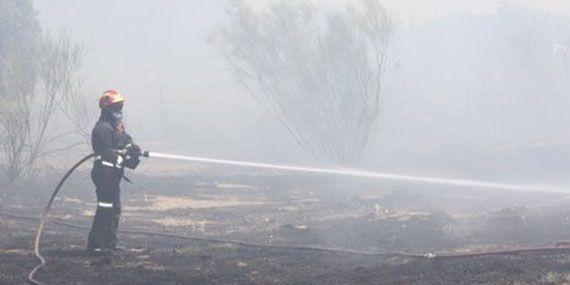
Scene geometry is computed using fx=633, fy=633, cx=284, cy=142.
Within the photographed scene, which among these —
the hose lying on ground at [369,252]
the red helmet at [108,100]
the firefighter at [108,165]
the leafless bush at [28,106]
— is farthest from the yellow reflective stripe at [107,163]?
the leafless bush at [28,106]

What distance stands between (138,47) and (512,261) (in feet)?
265

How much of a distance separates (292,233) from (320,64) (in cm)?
1463

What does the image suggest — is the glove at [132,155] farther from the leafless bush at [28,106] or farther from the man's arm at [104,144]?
the leafless bush at [28,106]

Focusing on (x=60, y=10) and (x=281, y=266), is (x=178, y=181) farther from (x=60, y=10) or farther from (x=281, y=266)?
(x=60, y=10)

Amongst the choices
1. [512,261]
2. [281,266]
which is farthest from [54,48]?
[512,261]

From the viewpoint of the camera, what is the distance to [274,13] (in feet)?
87.2

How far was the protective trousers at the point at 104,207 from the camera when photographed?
326 inches

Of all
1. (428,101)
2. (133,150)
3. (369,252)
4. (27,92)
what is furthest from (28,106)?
(428,101)

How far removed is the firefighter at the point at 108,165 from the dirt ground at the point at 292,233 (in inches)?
14.0

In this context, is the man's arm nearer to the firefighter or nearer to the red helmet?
the firefighter

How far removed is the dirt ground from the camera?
7.09m

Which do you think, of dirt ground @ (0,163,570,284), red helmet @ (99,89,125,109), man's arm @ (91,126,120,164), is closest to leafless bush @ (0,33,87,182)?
dirt ground @ (0,163,570,284)

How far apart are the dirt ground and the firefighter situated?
36cm

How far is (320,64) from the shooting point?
24812 millimetres
